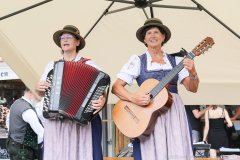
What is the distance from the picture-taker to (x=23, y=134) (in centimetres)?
488

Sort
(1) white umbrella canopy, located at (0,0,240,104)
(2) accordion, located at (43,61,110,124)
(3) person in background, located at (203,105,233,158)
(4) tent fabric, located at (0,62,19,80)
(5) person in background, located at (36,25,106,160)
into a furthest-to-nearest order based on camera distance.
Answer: (4) tent fabric, located at (0,62,19,80)
(3) person in background, located at (203,105,233,158)
(1) white umbrella canopy, located at (0,0,240,104)
(5) person in background, located at (36,25,106,160)
(2) accordion, located at (43,61,110,124)

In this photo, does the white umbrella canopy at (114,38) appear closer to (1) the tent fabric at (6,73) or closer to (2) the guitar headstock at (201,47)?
(2) the guitar headstock at (201,47)

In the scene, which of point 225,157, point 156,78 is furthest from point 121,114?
point 225,157

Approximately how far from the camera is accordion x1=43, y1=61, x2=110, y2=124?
3.05m

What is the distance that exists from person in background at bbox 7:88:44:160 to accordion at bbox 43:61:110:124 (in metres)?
1.78

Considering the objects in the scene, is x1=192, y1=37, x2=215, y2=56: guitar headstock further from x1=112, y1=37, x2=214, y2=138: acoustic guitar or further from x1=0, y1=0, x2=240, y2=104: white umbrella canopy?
x1=0, y1=0, x2=240, y2=104: white umbrella canopy

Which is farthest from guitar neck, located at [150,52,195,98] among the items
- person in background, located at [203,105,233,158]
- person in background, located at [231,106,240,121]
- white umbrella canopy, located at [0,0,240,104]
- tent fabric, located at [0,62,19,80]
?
tent fabric, located at [0,62,19,80]

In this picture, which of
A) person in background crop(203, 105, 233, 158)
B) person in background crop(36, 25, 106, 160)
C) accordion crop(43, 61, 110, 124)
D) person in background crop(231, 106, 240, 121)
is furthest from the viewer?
person in background crop(231, 106, 240, 121)

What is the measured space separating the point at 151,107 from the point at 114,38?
1.80m

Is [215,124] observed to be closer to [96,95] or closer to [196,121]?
[196,121]

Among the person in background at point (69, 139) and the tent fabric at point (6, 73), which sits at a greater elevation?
the tent fabric at point (6, 73)

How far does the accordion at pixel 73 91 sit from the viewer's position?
10.0 ft

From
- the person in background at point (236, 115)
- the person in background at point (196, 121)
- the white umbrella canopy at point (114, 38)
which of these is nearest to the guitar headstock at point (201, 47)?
the white umbrella canopy at point (114, 38)

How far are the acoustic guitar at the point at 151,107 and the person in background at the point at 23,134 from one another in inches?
71.8
